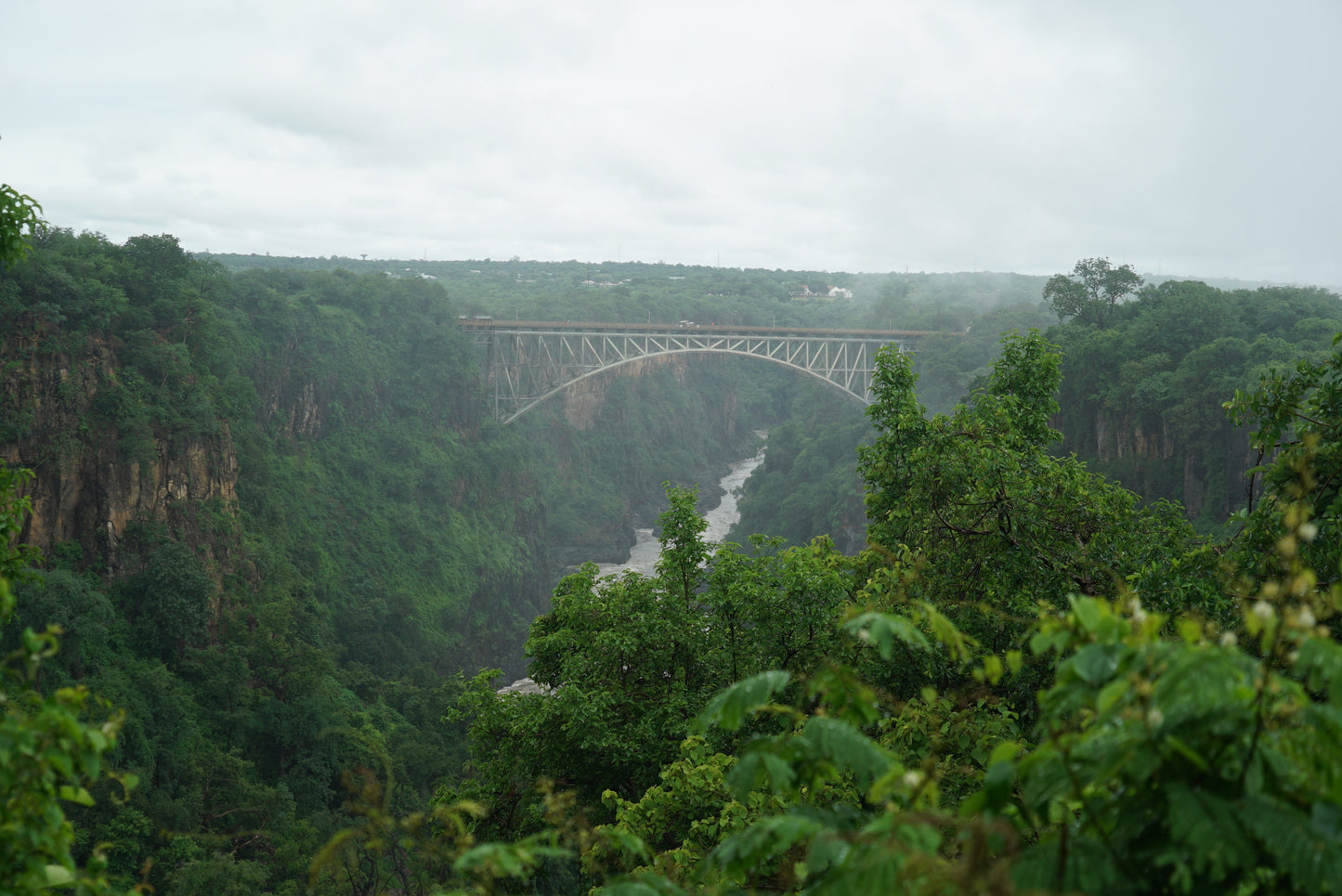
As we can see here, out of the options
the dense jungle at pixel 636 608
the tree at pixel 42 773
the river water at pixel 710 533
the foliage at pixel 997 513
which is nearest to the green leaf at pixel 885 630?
the dense jungle at pixel 636 608

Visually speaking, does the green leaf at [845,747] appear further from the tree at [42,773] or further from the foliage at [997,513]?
the foliage at [997,513]

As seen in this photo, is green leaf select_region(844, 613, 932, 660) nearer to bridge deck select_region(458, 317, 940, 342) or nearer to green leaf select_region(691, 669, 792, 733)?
green leaf select_region(691, 669, 792, 733)

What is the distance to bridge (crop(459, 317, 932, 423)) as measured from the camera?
48.4 meters

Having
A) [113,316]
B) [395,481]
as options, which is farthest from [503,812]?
[395,481]

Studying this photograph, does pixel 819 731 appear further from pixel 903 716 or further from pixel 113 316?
pixel 113 316

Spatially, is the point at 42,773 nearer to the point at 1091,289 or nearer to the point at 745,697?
the point at 745,697

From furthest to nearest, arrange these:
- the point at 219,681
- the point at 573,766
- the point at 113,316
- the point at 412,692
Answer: the point at 412,692
the point at 113,316
the point at 219,681
the point at 573,766

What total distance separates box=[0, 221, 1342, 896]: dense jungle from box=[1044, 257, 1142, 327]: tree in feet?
0.93

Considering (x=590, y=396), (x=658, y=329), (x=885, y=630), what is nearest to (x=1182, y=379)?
(x=658, y=329)

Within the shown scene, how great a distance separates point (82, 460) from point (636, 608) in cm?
2229

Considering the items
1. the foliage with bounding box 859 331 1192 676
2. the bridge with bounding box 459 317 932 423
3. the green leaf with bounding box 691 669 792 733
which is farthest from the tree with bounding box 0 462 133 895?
the bridge with bounding box 459 317 932 423

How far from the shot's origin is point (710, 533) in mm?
57219

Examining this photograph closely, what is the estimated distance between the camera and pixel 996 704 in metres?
6.62

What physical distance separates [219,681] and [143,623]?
285 cm
